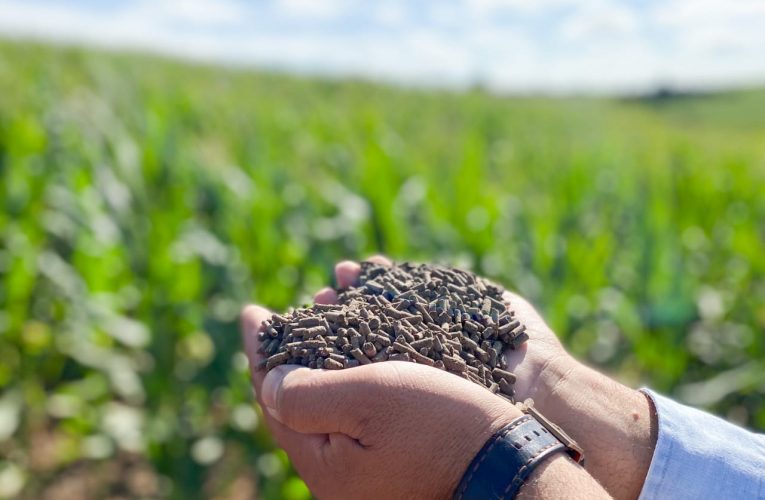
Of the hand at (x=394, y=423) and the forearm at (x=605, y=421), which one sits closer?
the hand at (x=394, y=423)

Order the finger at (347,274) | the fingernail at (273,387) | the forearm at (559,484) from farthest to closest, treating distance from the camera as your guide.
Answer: the finger at (347,274) → the fingernail at (273,387) → the forearm at (559,484)

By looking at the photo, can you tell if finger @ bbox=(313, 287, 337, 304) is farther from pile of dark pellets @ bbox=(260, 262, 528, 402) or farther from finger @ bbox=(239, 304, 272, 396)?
finger @ bbox=(239, 304, 272, 396)

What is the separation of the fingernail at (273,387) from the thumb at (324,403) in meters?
0.02

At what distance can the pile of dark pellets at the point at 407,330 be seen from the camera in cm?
164

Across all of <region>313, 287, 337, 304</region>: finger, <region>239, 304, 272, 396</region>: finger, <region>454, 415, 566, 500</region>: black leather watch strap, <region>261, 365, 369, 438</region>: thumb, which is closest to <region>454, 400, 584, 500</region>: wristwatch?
<region>454, 415, 566, 500</region>: black leather watch strap

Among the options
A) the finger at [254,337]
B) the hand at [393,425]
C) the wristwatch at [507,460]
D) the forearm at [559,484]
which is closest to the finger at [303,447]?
the hand at [393,425]

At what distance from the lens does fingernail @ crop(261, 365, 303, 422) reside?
1479mm

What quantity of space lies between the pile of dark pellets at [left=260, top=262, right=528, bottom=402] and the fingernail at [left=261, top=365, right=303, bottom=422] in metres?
0.05

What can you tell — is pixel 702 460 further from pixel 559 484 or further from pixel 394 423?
pixel 394 423

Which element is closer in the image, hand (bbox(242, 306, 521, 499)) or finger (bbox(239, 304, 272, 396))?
hand (bbox(242, 306, 521, 499))

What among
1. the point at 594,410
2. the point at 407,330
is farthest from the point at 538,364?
the point at 407,330

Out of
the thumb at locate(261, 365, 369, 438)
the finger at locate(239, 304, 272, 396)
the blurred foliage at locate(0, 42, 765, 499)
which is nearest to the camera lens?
the thumb at locate(261, 365, 369, 438)

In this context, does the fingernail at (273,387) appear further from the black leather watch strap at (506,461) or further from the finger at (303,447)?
the black leather watch strap at (506,461)

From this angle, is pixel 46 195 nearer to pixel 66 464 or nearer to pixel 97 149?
pixel 97 149
